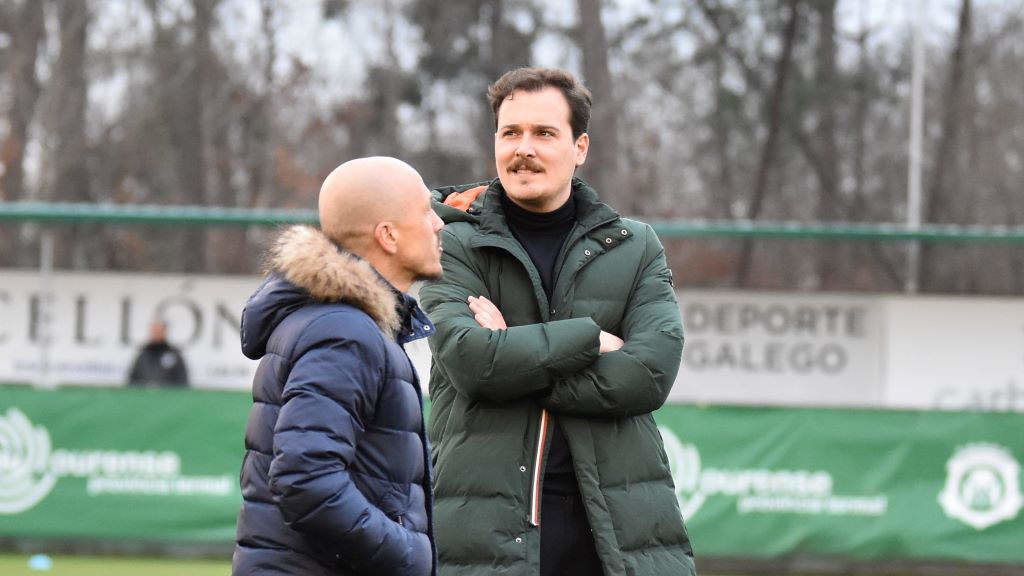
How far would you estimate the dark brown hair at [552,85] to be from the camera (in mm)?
4234

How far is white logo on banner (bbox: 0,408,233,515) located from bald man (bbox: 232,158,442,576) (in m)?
8.70

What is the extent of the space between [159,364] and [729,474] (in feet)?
20.3

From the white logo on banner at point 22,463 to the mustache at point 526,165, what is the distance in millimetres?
8570

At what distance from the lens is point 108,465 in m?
11.9

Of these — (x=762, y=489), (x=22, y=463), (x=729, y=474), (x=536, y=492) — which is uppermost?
(x=536, y=492)

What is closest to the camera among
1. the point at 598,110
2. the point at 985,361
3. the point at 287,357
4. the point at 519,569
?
the point at 287,357

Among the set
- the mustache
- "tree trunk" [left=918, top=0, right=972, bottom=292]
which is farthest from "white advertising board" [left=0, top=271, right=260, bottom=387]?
"tree trunk" [left=918, top=0, right=972, bottom=292]

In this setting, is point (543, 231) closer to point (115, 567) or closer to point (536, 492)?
point (536, 492)

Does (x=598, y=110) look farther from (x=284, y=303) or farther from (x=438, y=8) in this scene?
(x=284, y=303)

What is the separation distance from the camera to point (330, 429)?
3.18m

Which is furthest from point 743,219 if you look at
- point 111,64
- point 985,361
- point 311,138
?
point 985,361

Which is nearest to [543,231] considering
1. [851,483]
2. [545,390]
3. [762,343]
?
[545,390]

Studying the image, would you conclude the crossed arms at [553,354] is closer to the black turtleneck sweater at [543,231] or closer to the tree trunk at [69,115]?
the black turtleneck sweater at [543,231]

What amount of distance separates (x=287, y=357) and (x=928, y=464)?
9.25 meters
